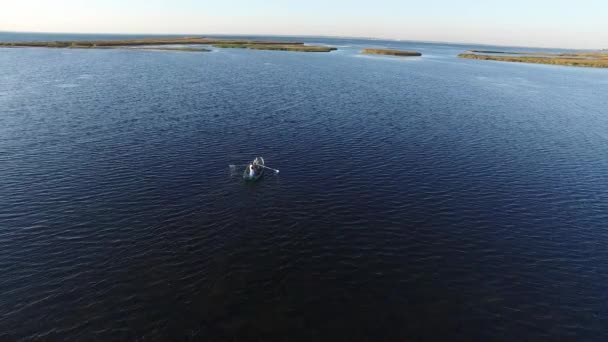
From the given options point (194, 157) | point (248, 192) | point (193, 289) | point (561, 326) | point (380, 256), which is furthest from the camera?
point (194, 157)

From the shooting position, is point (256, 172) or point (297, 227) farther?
point (256, 172)

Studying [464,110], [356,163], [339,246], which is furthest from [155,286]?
[464,110]

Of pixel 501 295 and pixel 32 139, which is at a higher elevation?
pixel 32 139

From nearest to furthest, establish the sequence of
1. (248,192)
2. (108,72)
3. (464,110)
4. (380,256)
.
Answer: (380,256) → (248,192) → (464,110) → (108,72)

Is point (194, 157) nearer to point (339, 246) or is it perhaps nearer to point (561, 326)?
point (339, 246)

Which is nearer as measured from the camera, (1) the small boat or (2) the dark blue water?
(2) the dark blue water

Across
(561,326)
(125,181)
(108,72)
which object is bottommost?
(561,326)

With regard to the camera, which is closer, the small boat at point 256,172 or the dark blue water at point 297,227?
the dark blue water at point 297,227

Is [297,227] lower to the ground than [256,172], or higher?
lower
